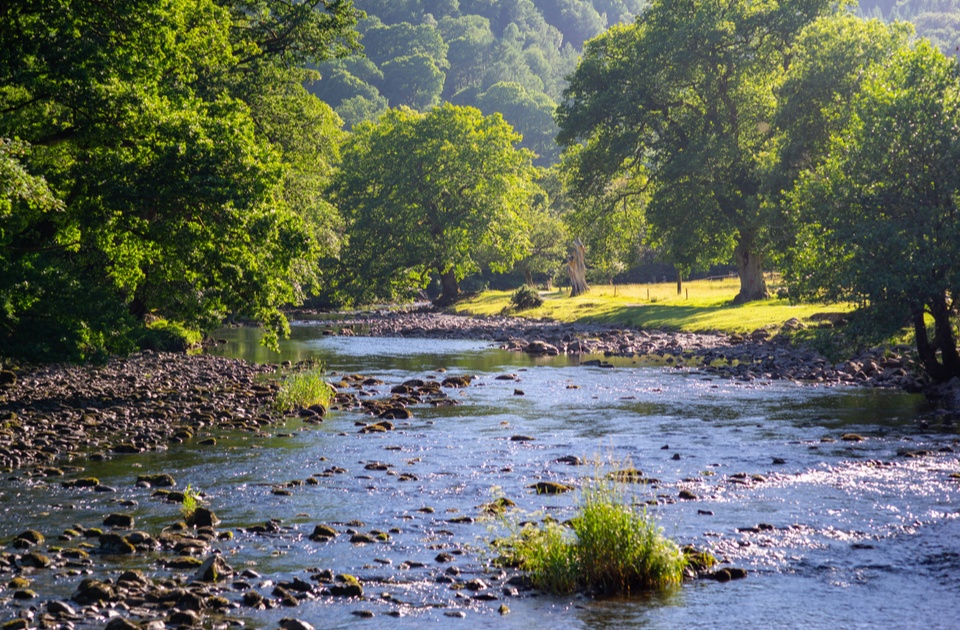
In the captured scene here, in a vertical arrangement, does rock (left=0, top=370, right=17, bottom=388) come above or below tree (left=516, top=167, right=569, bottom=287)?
below

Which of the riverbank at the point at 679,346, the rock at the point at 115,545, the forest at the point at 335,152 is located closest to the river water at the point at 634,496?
the rock at the point at 115,545

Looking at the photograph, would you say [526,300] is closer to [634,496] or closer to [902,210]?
[902,210]

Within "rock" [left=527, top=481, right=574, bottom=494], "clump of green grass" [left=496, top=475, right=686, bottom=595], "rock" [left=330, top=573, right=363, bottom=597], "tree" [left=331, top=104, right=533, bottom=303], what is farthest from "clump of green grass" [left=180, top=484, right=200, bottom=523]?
"tree" [left=331, top=104, right=533, bottom=303]

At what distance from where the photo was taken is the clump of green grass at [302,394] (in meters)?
27.7

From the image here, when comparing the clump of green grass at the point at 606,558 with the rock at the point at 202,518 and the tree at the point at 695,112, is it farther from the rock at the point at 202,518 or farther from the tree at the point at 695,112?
the tree at the point at 695,112

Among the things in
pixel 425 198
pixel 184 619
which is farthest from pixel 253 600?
pixel 425 198

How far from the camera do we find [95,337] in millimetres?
24484

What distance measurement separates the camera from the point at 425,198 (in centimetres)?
7888

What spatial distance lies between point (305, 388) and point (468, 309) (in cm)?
5344

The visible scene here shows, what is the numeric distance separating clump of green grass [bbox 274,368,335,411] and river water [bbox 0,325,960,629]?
159 cm

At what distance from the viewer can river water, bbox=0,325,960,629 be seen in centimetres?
1171

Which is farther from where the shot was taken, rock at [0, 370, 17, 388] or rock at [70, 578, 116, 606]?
rock at [0, 370, 17, 388]

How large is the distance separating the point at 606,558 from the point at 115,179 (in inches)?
638

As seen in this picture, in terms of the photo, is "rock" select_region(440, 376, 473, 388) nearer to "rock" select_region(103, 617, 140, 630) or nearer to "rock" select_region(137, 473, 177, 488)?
"rock" select_region(137, 473, 177, 488)
